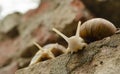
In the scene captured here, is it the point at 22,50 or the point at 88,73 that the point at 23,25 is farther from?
the point at 88,73

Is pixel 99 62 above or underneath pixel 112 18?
above

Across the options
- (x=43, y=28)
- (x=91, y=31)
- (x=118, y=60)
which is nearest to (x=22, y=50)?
(x=43, y=28)

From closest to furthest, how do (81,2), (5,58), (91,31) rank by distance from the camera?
(91,31) < (81,2) < (5,58)

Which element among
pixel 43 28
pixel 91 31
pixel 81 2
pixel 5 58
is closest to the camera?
pixel 91 31

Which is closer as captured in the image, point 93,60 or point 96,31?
point 93,60

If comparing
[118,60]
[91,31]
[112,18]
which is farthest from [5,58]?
[118,60]

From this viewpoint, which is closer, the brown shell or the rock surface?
the rock surface

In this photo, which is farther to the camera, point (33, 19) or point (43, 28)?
point (33, 19)

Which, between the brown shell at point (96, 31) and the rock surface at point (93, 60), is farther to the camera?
the brown shell at point (96, 31)
